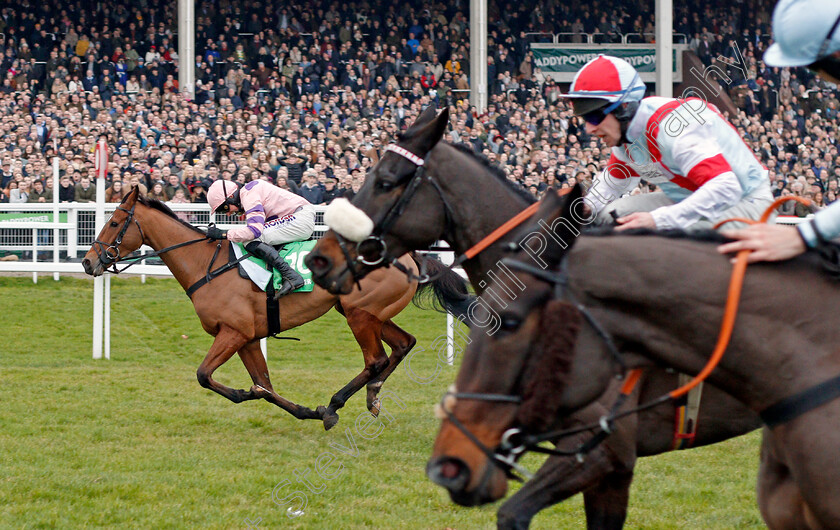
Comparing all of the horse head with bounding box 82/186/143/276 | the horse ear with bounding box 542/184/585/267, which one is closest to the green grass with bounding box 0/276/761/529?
the horse head with bounding box 82/186/143/276

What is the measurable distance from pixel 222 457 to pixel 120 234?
2.77 metres

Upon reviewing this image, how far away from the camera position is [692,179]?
338 cm

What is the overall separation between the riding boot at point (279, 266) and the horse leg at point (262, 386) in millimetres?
475

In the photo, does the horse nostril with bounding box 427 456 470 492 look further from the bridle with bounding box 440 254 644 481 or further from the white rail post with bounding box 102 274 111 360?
the white rail post with bounding box 102 274 111 360

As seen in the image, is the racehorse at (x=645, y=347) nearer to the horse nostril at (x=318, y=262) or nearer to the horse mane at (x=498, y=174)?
the horse mane at (x=498, y=174)

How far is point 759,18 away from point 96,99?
1880 centimetres

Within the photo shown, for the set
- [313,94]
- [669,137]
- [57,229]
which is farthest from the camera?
[313,94]

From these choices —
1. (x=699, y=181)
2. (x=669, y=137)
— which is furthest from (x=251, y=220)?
(x=699, y=181)

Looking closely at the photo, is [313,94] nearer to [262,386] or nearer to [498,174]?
[262,386]

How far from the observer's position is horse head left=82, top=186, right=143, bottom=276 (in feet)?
26.3

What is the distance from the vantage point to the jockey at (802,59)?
2.17 meters

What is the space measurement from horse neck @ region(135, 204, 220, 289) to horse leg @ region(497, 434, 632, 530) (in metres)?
4.89

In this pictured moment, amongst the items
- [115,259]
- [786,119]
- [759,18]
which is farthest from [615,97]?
[759,18]

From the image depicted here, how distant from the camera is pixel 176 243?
791 centimetres
